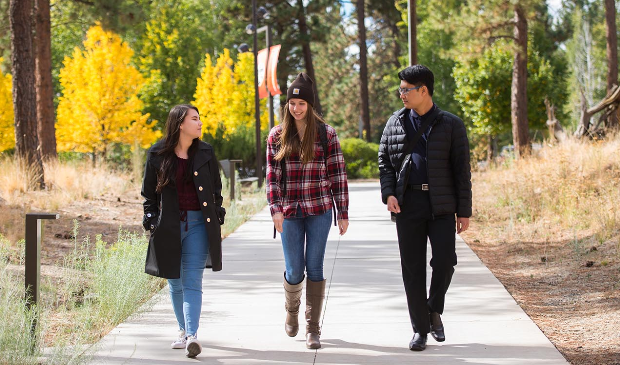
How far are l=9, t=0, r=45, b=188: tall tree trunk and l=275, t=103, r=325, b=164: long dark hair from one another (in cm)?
1320

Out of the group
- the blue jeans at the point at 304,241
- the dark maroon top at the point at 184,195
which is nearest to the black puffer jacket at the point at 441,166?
the blue jeans at the point at 304,241

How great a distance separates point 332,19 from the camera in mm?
68188

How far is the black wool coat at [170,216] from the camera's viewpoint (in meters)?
5.57

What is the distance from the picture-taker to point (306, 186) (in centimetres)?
576

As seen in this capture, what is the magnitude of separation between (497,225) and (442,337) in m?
8.29

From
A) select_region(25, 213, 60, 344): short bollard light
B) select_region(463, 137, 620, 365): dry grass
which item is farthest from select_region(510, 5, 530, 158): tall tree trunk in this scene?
select_region(25, 213, 60, 344): short bollard light

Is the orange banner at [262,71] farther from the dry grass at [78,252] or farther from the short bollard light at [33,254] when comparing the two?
the short bollard light at [33,254]

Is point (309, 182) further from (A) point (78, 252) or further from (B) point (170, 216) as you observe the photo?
(A) point (78, 252)

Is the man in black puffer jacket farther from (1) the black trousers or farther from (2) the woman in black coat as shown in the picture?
(2) the woman in black coat

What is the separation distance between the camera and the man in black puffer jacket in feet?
18.5

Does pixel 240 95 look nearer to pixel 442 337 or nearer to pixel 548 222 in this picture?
pixel 548 222

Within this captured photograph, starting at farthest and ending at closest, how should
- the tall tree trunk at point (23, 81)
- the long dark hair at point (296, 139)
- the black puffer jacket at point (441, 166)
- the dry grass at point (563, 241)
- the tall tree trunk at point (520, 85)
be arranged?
the tall tree trunk at point (520, 85), the tall tree trunk at point (23, 81), the dry grass at point (563, 241), the long dark hair at point (296, 139), the black puffer jacket at point (441, 166)

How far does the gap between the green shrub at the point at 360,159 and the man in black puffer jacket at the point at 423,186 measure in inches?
1120

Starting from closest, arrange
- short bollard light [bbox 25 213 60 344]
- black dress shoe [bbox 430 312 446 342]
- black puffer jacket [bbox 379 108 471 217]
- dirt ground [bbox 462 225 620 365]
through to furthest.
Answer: short bollard light [bbox 25 213 60 344] → black puffer jacket [bbox 379 108 471 217] → black dress shoe [bbox 430 312 446 342] → dirt ground [bbox 462 225 620 365]
